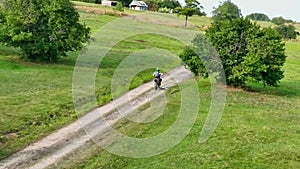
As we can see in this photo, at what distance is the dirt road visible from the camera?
13930 mm

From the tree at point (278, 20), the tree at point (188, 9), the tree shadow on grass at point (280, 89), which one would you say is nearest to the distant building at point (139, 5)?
the tree at point (188, 9)

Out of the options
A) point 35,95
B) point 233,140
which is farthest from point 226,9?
point 233,140

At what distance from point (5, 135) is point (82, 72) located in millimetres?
15016

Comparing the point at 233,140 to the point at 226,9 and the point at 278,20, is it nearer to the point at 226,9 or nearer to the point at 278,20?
the point at 226,9

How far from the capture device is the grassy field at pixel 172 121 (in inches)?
564

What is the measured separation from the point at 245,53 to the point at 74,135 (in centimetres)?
1542

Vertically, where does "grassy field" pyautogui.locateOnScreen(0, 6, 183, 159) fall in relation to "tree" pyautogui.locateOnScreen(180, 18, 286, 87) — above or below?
below

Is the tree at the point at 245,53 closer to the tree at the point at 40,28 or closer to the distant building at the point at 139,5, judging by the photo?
the tree at the point at 40,28

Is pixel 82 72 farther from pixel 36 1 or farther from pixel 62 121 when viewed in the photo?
pixel 62 121

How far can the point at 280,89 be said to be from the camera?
30734mm

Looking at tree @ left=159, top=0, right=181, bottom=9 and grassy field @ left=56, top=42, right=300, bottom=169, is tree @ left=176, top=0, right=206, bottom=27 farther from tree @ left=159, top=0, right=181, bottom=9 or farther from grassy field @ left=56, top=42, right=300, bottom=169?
grassy field @ left=56, top=42, right=300, bottom=169

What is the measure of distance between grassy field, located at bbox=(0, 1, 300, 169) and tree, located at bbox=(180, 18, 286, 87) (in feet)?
3.94

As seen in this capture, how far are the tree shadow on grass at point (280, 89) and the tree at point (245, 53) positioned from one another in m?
1.04

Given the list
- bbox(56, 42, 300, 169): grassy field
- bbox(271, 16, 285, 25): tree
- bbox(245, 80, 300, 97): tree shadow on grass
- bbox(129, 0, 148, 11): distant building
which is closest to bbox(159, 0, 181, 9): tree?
bbox(129, 0, 148, 11): distant building
